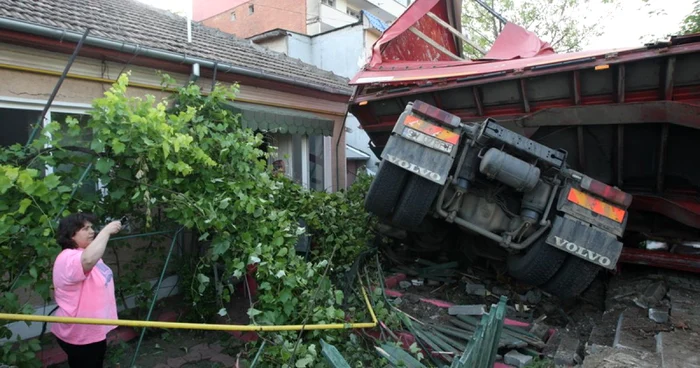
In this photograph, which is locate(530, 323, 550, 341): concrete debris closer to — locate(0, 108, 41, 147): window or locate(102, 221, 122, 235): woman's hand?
locate(102, 221, 122, 235): woman's hand

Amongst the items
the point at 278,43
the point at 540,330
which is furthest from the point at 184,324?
the point at 278,43

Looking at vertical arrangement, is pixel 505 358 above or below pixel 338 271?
below

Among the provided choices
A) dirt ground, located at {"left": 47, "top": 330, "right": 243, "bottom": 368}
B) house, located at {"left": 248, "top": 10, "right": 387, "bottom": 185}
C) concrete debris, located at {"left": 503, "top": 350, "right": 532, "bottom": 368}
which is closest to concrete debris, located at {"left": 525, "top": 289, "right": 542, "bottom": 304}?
concrete debris, located at {"left": 503, "top": 350, "right": 532, "bottom": 368}

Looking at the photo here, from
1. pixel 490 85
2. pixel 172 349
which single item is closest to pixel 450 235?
pixel 490 85

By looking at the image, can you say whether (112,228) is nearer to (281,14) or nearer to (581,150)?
(581,150)

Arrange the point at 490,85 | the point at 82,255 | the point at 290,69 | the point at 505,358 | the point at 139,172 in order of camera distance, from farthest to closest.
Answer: the point at 290,69 → the point at 490,85 → the point at 505,358 → the point at 139,172 → the point at 82,255

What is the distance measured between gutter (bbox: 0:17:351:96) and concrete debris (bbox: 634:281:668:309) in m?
5.36

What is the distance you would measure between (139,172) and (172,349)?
6.71 feet

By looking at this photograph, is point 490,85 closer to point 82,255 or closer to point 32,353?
point 82,255

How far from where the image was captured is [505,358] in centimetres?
346

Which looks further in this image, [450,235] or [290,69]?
[290,69]

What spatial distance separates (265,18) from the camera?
66.0 feet

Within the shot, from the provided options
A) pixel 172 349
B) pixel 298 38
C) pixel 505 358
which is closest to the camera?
pixel 505 358

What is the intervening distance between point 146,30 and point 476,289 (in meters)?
5.80
